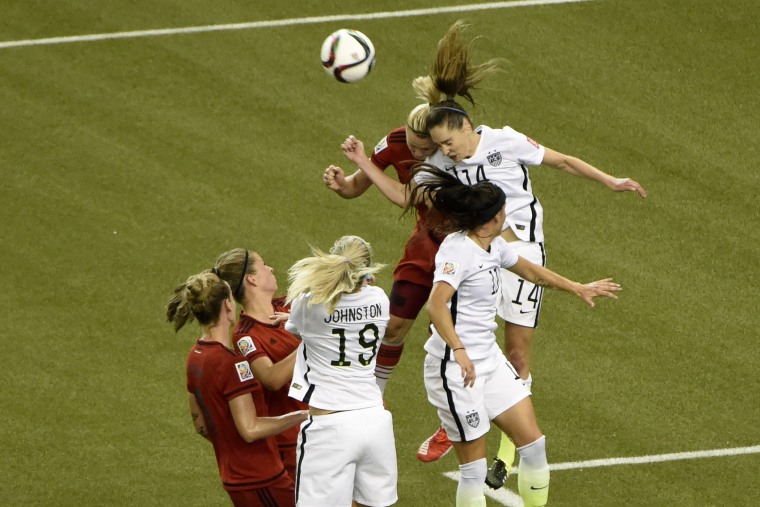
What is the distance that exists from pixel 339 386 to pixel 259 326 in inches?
29.9

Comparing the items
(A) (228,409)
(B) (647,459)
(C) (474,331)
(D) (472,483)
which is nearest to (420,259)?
(C) (474,331)

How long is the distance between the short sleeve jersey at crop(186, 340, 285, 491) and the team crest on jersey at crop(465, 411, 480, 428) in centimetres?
117

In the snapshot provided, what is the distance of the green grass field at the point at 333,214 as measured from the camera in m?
10.6

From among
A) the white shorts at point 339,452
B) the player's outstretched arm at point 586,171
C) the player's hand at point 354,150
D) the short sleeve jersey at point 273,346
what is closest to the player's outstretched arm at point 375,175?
the player's hand at point 354,150

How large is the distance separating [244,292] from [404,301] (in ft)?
5.40

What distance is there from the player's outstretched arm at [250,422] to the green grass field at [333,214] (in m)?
2.15

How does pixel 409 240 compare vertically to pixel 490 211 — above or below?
A: below

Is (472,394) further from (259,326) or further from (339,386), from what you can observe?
(259,326)

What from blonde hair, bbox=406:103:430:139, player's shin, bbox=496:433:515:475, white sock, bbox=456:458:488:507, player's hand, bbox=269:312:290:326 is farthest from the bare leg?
player's hand, bbox=269:312:290:326

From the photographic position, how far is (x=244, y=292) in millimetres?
8367

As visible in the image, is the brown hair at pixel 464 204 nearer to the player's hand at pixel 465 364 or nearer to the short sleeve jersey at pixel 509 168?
the short sleeve jersey at pixel 509 168

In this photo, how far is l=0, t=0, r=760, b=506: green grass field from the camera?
34.8 feet

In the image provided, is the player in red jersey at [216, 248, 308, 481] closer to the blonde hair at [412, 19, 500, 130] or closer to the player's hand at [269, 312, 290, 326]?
the player's hand at [269, 312, 290, 326]

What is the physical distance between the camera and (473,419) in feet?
27.9
